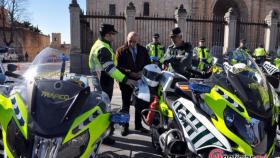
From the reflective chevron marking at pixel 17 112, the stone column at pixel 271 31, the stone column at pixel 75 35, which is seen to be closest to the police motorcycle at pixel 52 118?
the reflective chevron marking at pixel 17 112

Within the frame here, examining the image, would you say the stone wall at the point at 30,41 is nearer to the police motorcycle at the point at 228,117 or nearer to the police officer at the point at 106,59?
the police officer at the point at 106,59

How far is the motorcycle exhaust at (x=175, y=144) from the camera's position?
9.83 feet

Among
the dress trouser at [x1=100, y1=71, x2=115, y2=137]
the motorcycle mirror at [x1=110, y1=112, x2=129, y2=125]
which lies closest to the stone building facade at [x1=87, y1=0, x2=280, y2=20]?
the dress trouser at [x1=100, y1=71, x2=115, y2=137]

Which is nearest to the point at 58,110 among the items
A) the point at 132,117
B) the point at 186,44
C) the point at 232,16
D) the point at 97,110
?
the point at 97,110

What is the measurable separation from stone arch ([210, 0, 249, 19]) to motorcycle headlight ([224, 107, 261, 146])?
30.4m

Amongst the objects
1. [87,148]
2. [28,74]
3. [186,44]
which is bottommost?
[87,148]

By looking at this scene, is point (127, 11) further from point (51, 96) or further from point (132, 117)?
point (51, 96)

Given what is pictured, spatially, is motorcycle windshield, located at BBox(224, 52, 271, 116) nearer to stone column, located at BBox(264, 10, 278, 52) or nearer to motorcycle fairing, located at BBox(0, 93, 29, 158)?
motorcycle fairing, located at BBox(0, 93, 29, 158)

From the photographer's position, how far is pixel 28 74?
2672mm

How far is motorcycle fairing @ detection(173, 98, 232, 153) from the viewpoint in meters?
2.61

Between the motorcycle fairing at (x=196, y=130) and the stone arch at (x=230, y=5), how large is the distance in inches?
1186

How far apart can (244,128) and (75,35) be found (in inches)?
490

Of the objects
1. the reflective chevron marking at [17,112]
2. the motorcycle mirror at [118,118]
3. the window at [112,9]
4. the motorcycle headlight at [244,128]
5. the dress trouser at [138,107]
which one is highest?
the window at [112,9]

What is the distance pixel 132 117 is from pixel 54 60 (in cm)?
366
